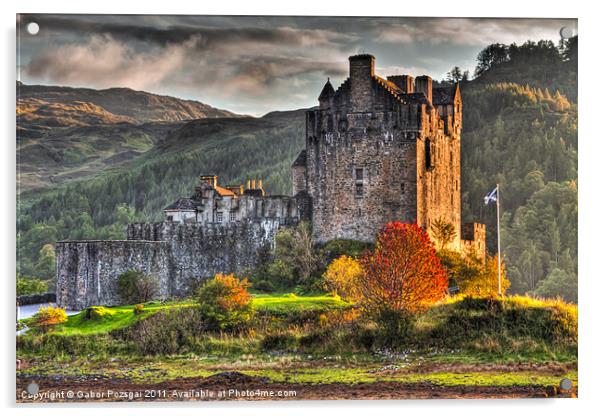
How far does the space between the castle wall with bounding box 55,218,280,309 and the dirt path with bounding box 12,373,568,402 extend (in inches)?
398

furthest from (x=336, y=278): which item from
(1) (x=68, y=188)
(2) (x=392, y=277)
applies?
(1) (x=68, y=188)

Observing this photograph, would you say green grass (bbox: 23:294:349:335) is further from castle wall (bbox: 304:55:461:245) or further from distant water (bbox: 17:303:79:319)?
castle wall (bbox: 304:55:461:245)

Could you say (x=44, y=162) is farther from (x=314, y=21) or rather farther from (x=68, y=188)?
(x=314, y=21)

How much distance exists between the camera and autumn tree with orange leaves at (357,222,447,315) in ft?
124

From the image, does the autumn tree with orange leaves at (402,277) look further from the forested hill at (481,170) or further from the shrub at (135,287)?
the shrub at (135,287)

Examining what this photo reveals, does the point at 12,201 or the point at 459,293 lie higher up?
the point at 12,201

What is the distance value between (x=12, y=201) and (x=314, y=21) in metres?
10.8

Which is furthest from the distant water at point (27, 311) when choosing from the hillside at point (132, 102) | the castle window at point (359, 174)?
the castle window at point (359, 174)

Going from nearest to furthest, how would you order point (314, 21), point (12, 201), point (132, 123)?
1. point (12, 201)
2. point (314, 21)
3. point (132, 123)

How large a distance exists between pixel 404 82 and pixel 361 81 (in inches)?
78.9

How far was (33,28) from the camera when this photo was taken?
114 feet

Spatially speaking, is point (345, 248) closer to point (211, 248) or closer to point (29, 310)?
point (211, 248)

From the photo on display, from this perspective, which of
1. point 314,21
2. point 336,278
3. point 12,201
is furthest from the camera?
point 336,278

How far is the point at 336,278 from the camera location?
41625mm
